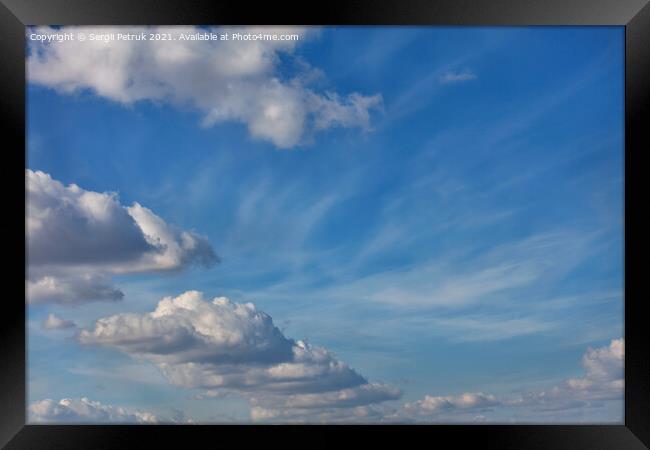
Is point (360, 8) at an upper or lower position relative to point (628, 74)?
upper

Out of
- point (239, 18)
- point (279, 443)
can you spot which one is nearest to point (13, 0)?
point (239, 18)

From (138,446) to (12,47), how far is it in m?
2.71

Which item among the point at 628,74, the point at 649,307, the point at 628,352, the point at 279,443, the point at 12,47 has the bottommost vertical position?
the point at 279,443

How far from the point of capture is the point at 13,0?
152 inches

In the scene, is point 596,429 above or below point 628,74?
below

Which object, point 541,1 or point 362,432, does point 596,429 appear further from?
point 541,1

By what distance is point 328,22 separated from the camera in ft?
13.0

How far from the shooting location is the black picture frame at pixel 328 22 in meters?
3.84

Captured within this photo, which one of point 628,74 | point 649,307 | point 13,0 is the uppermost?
point 13,0

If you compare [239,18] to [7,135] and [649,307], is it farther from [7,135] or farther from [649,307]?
[649,307]

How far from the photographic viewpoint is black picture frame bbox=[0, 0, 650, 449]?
3842mm

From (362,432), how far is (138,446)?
1.43 m

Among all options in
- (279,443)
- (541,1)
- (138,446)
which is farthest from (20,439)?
(541,1)

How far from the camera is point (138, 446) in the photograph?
151 inches
